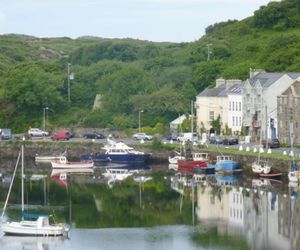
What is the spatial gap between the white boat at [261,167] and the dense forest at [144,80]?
2969 centimetres

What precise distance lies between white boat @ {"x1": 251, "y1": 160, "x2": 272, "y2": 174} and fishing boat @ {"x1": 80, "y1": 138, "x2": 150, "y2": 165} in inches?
693

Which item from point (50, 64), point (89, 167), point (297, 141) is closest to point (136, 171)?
point (89, 167)

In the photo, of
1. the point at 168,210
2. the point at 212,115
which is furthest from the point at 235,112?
the point at 168,210

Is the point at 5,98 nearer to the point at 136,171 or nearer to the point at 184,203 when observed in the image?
the point at 136,171

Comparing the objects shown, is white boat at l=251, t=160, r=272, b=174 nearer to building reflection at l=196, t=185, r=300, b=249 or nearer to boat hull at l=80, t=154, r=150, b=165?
building reflection at l=196, t=185, r=300, b=249

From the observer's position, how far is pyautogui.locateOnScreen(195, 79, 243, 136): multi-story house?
10312 cm

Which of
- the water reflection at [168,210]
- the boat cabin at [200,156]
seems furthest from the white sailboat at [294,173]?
the boat cabin at [200,156]

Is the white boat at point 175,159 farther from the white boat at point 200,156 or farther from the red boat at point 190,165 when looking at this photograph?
the white boat at point 200,156

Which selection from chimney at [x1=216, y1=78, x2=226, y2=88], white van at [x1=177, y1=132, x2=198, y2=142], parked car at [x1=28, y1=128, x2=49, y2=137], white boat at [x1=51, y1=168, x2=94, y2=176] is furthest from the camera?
chimney at [x1=216, y1=78, x2=226, y2=88]

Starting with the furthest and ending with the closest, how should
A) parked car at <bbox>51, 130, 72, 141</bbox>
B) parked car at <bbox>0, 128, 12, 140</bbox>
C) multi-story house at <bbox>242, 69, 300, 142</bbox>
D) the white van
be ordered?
1. parked car at <bbox>0, 128, 12, 140</bbox>
2. parked car at <bbox>51, 130, 72, 141</bbox>
3. the white van
4. multi-story house at <bbox>242, 69, 300, 142</bbox>

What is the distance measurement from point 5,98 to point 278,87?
35499 millimetres

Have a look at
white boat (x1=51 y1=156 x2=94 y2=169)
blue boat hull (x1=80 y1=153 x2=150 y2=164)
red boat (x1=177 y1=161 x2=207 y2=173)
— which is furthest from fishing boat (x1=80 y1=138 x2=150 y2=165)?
red boat (x1=177 y1=161 x2=207 y2=173)

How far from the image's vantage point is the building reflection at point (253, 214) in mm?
55406

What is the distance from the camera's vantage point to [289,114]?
92.0 meters
